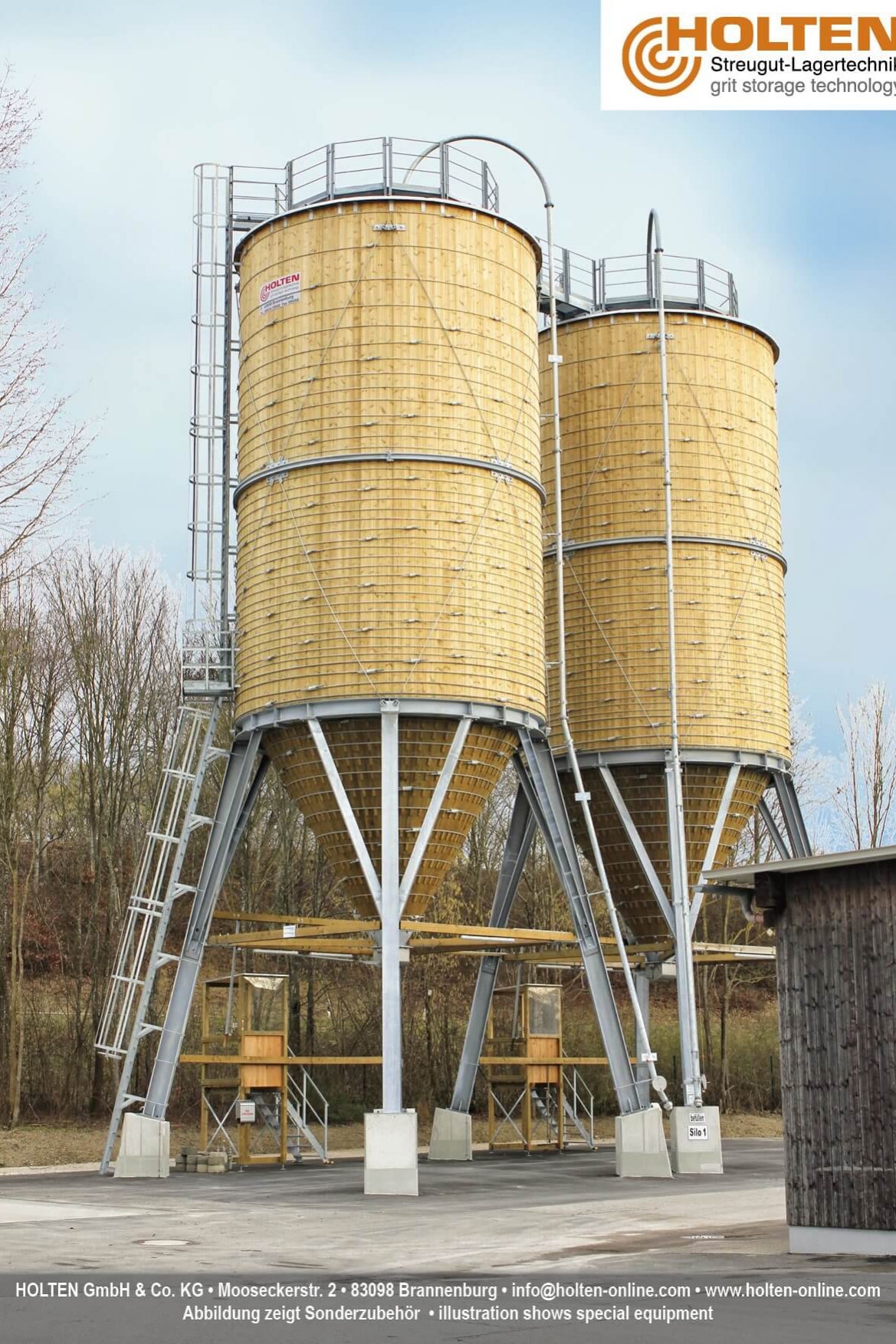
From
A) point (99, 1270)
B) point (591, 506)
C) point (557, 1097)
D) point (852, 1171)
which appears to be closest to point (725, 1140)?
point (557, 1097)

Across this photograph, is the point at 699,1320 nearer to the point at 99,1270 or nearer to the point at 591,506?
the point at 99,1270

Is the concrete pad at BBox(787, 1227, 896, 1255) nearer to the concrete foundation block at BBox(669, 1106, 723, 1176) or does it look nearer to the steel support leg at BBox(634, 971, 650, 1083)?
the steel support leg at BBox(634, 971, 650, 1083)

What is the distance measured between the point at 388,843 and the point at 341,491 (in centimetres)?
583

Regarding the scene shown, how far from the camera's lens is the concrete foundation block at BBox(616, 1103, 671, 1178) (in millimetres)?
27281

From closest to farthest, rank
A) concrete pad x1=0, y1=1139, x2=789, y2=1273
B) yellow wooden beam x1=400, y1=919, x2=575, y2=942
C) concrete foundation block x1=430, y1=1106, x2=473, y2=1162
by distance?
concrete pad x1=0, y1=1139, x2=789, y2=1273, yellow wooden beam x1=400, y1=919, x2=575, y2=942, concrete foundation block x1=430, y1=1106, x2=473, y2=1162

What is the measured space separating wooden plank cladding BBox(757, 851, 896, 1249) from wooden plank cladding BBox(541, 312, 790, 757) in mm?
14883

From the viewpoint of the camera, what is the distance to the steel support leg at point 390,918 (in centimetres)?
2417

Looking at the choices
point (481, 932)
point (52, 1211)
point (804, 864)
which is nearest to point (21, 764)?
point (481, 932)

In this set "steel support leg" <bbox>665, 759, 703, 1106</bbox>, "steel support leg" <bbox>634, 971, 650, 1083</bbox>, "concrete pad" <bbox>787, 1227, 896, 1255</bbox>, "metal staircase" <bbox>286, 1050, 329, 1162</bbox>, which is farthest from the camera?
"metal staircase" <bbox>286, 1050, 329, 1162</bbox>

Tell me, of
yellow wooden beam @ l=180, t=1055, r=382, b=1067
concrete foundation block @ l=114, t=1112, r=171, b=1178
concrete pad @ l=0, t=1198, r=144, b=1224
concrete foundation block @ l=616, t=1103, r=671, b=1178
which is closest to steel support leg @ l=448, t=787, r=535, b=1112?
yellow wooden beam @ l=180, t=1055, r=382, b=1067

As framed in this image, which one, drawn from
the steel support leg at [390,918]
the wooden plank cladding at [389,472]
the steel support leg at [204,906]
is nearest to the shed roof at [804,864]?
the steel support leg at [390,918]

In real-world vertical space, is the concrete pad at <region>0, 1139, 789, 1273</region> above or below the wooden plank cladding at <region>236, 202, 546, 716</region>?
below

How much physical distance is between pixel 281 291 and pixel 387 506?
4.44 m

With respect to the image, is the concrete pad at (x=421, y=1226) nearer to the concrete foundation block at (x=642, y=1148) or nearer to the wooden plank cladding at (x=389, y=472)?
the concrete foundation block at (x=642, y=1148)
